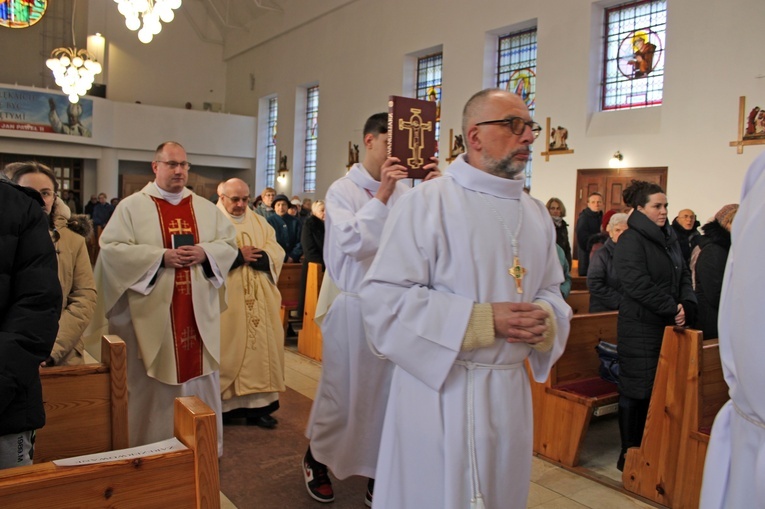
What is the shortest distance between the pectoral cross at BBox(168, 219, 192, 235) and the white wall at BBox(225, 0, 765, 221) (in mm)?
8422

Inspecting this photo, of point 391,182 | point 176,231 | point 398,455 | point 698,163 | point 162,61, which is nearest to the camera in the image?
point 398,455

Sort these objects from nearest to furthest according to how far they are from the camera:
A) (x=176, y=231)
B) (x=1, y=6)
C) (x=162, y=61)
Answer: (x=176, y=231) → (x=1, y=6) → (x=162, y=61)

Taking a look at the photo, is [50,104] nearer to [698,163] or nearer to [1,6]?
[1,6]

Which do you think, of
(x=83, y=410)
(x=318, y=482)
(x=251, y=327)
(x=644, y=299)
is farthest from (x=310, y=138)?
(x=83, y=410)

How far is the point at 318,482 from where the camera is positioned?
349 centimetres

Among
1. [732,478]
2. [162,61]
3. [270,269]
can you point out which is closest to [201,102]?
[162,61]

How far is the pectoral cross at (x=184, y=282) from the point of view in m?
3.87

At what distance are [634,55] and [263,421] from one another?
31.3 feet

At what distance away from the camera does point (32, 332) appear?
1870mm

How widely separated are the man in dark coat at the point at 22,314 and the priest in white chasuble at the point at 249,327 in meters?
2.72

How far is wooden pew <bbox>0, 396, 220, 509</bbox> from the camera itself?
54.0 inches

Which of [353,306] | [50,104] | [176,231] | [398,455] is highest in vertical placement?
[50,104]

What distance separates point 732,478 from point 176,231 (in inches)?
122

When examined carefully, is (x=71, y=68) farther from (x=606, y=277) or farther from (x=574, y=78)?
(x=606, y=277)
